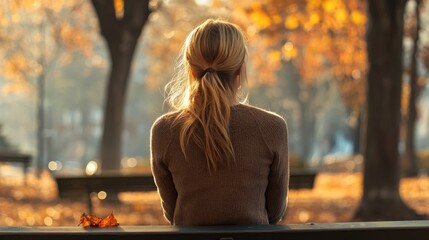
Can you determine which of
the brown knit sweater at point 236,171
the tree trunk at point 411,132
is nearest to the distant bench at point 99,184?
the brown knit sweater at point 236,171

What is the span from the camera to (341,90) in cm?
3878

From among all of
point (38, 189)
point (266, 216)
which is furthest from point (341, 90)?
point (266, 216)

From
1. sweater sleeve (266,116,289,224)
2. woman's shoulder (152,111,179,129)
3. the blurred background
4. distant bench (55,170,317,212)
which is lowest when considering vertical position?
the blurred background

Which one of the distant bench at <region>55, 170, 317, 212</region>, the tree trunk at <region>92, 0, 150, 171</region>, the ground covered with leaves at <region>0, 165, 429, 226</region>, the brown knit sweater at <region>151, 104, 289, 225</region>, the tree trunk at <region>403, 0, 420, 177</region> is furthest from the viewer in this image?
the tree trunk at <region>403, 0, 420, 177</region>

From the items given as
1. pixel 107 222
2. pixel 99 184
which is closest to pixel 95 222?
pixel 107 222

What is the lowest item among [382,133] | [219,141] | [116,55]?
[382,133]

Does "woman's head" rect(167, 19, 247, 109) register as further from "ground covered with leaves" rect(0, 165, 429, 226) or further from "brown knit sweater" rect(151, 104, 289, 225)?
"ground covered with leaves" rect(0, 165, 429, 226)

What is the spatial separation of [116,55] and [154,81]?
2824cm

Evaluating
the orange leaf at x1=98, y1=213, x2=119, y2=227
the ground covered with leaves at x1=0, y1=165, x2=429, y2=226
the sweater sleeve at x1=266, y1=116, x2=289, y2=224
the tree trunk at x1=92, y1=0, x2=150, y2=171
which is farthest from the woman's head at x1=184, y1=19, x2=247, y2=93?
the tree trunk at x1=92, y1=0, x2=150, y2=171

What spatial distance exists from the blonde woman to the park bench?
4.8 inches

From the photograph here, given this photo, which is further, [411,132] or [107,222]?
[411,132]

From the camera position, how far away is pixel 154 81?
47.4 m

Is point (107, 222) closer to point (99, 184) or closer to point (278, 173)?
point (278, 173)

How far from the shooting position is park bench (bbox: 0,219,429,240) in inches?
164
